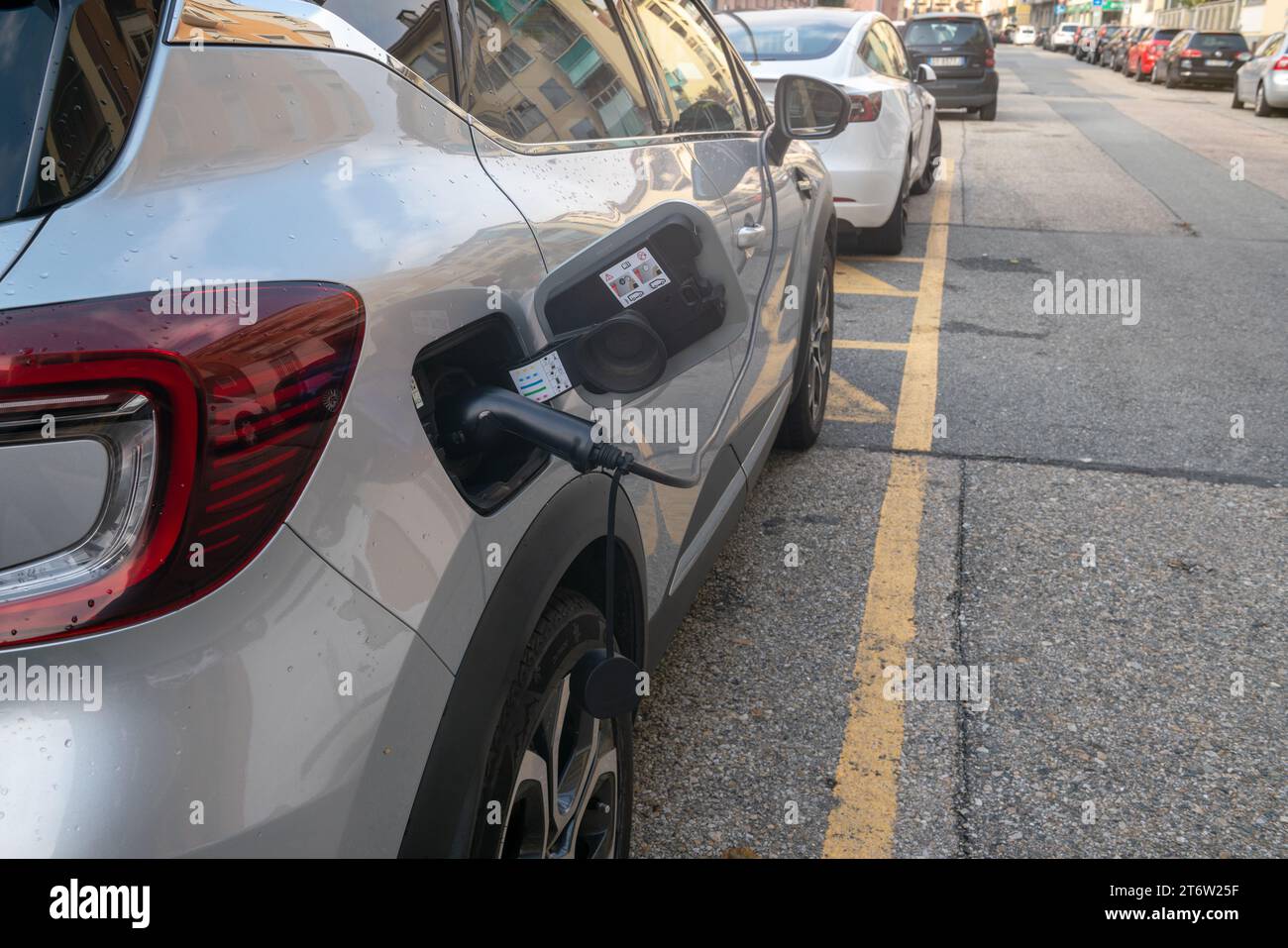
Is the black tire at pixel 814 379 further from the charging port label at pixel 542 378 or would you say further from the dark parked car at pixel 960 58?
the dark parked car at pixel 960 58

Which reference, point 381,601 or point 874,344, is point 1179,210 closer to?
point 874,344

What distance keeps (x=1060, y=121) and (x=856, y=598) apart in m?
18.6

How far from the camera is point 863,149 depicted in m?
7.86

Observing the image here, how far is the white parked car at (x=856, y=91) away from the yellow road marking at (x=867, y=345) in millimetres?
1422

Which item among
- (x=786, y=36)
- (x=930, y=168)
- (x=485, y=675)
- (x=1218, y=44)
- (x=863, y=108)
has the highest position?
(x=786, y=36)

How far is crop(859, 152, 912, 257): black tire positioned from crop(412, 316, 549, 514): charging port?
711cm

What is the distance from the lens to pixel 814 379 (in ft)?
15.2

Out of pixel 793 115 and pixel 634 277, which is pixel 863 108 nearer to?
pixel 793 115

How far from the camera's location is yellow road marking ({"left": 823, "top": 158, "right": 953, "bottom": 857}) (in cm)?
262

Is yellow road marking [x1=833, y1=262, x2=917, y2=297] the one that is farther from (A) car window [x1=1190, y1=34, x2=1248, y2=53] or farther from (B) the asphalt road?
(A) car window [x1=1190, y1=34, x2=1248, y2=53]

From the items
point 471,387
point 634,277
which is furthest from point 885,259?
point 471,387

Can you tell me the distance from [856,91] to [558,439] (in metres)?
6.86

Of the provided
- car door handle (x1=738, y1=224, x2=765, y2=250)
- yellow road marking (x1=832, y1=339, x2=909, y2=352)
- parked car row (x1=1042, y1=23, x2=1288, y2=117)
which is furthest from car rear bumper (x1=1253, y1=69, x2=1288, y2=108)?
car door handle (x1=738, y1=224, x2=765, y2=250)
